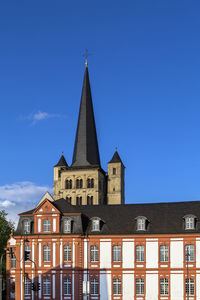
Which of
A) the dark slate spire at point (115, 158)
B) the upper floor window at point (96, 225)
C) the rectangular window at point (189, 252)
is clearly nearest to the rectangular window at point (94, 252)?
the upper floor window at point (96, 225)

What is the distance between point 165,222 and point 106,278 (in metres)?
10.3

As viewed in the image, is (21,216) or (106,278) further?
(21,216)

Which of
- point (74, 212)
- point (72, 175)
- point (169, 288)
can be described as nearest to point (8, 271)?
point (74, 212)

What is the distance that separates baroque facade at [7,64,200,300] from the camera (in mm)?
65188

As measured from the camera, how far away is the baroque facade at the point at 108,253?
6519 cm

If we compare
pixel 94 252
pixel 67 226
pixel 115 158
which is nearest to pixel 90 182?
pixel 115 158

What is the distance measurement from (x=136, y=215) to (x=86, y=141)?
186 feet

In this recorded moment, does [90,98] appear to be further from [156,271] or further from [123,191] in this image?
[156,271]

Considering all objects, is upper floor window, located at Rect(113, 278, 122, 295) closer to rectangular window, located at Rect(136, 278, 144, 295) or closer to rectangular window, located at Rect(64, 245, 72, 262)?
rectangular window, located at Rect(136, 278, 144, 295)

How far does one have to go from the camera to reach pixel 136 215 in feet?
231

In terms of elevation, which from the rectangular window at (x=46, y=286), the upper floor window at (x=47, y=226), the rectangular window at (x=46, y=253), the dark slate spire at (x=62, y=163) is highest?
the dark slate spire at (x=62, y=163)

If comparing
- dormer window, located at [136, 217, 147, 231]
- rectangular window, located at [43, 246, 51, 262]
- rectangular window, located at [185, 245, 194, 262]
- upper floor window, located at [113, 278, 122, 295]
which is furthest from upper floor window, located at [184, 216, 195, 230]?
rectangular window, located at [43, 246, 51, 262]

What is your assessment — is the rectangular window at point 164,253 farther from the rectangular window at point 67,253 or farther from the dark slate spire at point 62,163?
the dark slate spire at point 62,163

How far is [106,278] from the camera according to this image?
6669cm
